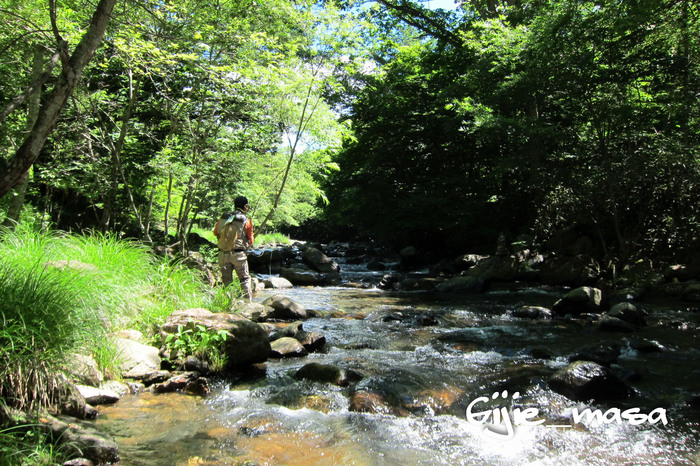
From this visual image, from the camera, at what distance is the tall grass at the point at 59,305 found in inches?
135

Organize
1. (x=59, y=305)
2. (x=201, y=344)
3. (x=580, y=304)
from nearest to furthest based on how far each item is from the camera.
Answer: (x=59, y=305) → (x=201, y=344) → (x=580, y=304)

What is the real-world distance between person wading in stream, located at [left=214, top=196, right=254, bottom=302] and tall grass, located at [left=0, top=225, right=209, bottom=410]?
127cm

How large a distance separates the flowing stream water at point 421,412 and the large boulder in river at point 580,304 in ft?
6.20

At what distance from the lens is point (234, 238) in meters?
7.83

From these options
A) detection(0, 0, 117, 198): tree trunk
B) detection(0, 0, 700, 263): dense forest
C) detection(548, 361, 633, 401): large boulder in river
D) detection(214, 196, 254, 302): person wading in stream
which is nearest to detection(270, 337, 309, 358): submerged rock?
detection(214, 196, 254, 302): person wading in stream

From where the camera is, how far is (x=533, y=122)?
1330cm

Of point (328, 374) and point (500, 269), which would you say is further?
point (500, 269)

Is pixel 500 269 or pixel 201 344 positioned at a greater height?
pixel 500 269

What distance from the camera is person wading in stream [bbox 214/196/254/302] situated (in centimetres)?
782

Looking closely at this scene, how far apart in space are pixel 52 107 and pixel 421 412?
408 centimetres

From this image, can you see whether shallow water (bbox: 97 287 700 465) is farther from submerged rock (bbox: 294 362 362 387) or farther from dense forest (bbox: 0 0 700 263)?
dense forest (bbox: 0 0 700 263)

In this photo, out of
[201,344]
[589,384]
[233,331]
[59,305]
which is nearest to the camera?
[59,305]

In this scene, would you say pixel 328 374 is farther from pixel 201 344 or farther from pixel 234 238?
pixel 234 238

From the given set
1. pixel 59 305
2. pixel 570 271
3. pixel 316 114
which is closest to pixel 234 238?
pixel 316 114
